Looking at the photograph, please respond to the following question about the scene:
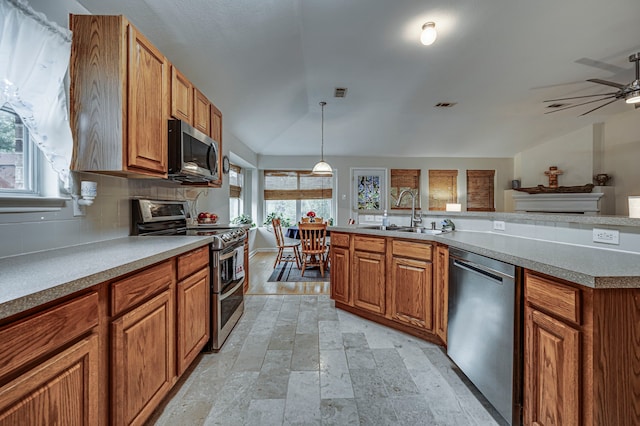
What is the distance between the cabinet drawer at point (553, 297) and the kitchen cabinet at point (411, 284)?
0.89 metres

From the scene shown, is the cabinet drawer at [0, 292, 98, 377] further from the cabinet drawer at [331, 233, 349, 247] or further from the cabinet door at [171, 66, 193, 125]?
the cabinet drawer at [331, 233, 349, 247]

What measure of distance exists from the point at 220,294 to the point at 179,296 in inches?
21.8

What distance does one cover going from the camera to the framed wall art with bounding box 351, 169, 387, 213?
21.8 feet

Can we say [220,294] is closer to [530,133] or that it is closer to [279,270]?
[279,270]

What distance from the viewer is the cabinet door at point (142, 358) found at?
109cm

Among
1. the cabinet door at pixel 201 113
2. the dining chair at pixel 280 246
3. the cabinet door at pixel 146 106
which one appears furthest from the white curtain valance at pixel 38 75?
the dining chair at pixel 280 246

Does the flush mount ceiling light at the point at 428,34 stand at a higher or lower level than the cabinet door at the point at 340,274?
higher

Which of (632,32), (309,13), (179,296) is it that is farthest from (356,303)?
(632,32)

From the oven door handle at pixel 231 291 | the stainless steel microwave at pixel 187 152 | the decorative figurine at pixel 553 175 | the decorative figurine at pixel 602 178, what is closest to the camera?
the stainless steel microwave at pixel 187 152

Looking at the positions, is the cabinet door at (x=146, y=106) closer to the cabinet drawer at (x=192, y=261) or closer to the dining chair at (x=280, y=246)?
the cabinet drawer at (x=192, y=261)

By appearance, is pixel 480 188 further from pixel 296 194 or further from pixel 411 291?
pixel 411 291

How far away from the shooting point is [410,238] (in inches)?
88.3

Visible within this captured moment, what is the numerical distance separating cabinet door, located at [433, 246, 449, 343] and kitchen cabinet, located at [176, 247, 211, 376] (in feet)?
5.68

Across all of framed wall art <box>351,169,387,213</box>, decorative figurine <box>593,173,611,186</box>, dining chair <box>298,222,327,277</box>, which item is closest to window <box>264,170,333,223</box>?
framed wall art <box>351,169,387,213</box>
